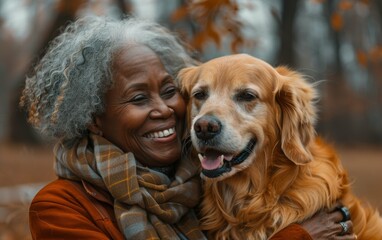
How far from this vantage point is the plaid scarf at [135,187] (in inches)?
129

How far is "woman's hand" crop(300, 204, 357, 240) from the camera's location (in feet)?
11.3

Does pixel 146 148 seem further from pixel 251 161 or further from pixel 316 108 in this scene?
pixel 316 108

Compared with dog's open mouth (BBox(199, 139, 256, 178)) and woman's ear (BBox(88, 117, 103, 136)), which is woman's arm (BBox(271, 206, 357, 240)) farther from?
woman's ear (BBox(88, 117, 103, 136))

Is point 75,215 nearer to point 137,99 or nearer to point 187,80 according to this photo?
point 137,99

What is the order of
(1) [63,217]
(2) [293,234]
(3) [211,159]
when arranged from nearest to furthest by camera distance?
1. (1) [63,217]
2. (2) [293,234]
3. (3) [211,159]

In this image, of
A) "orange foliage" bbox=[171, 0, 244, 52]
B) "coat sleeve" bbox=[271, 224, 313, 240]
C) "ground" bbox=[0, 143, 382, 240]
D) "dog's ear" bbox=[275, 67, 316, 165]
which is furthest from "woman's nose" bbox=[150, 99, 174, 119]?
"ground" bbox=[0, 143, 382, 240]

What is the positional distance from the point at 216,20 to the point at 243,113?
5.39 feet

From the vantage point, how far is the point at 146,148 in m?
3.56

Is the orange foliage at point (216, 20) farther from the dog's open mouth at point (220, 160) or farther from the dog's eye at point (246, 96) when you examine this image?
the dog's open mouth at point (220, 160)

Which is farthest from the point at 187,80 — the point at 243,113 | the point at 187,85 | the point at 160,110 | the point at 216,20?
the point at 216,20

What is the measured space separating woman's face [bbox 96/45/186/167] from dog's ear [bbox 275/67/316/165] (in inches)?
24.4

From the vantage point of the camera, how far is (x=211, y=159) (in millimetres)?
3469

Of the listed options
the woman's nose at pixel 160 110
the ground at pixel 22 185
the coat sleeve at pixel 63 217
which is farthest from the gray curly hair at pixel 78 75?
the ground at pixel 22 185

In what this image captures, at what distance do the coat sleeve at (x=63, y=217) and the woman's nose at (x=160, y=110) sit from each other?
0.61 m
